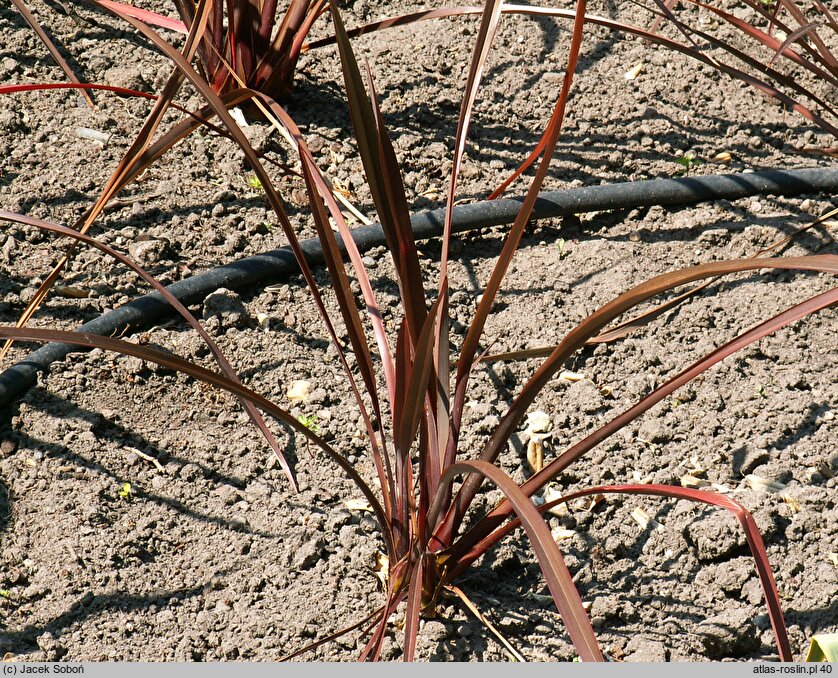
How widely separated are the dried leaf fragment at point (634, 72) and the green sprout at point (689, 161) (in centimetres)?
31

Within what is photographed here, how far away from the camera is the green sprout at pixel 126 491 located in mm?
1340

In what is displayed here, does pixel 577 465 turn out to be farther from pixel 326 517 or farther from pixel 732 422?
pixel 326 517

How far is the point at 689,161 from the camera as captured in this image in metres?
1.99

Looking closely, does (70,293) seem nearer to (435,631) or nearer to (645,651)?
(435,631)

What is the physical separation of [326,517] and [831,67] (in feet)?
4.35

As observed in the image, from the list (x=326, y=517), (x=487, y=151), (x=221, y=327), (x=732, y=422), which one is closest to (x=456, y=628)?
(x=326, y=517)

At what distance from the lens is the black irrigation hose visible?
1.55 metres

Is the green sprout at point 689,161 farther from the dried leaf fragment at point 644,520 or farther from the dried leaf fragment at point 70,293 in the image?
the dried leaf fragment at point 70,293

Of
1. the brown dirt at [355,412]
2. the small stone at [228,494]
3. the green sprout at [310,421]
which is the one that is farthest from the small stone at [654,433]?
the small stone at [228,494]

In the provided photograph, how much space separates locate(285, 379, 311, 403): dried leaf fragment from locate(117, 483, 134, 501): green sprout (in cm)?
31

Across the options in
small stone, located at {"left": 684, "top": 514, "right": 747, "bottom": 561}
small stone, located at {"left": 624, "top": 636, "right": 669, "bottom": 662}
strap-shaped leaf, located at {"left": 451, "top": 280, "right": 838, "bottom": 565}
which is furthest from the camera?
small stone, located at {"left": 684, "top": 514, "right": 747, "bottom": 561}

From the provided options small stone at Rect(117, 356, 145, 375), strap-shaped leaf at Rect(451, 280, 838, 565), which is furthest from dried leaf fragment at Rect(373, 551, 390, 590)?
small stone at Rect(117, 356, 145, 375)

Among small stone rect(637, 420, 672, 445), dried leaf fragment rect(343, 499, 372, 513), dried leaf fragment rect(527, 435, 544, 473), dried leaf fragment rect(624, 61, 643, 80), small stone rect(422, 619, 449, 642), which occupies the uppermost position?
dried leaf fragment rect(624, 61, 643, 80)

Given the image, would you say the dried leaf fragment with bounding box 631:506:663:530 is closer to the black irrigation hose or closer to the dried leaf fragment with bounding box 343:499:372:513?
the dried leaf fragment with bounding box 343:499:372:513
